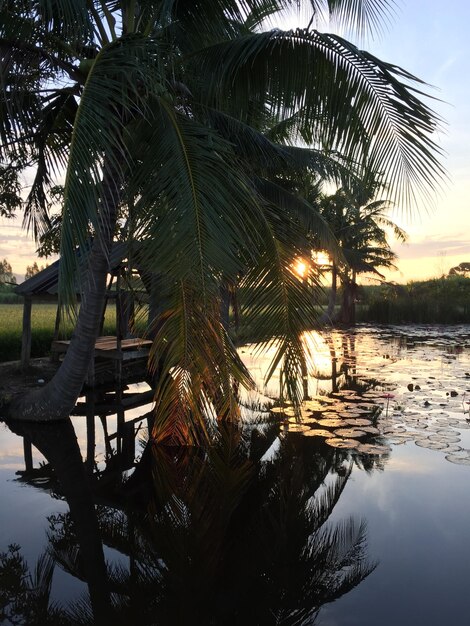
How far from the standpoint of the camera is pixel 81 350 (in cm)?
670

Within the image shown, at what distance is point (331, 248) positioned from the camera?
961 cm

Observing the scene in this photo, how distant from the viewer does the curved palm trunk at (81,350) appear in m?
5.78

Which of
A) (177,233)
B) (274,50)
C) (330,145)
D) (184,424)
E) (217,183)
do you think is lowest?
(184,424)

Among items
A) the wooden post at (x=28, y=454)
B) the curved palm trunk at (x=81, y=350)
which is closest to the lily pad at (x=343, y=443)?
the curved palm trunk at (x=81, y=350)

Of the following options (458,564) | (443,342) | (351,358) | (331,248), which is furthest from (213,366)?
(443,342)

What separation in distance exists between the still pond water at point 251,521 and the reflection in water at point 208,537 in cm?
1

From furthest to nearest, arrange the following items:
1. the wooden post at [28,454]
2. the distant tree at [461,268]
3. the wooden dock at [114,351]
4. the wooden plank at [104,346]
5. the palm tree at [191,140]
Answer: the distant tree at [461,268] < the wooden plank at [104,346] < the wooden dock at [114,351] < the wooden post at [28,454] < the palm tree at [191,140]

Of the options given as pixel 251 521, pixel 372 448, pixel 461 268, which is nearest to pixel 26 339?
pixel 372 448

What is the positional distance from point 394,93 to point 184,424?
4.08m

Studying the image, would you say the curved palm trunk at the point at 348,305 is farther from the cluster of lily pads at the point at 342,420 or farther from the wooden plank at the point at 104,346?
the cluster of lily pads at the point at 342,420

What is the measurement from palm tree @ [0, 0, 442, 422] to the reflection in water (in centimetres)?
90

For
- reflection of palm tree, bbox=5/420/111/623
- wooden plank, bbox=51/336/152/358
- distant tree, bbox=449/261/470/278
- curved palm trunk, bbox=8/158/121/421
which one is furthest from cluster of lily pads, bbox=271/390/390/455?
distant tree, bbox=449/261/470/278

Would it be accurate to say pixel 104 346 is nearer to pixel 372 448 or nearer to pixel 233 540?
pixel 372 448

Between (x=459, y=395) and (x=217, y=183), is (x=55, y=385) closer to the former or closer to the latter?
(x=217, y=183)
